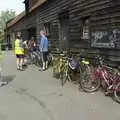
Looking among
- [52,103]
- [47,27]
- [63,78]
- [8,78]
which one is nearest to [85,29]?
[63,78]

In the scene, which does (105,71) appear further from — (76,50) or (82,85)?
(76,50)

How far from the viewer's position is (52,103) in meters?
10.8

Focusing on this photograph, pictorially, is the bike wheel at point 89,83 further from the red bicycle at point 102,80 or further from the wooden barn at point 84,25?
the wooden barn at point 84,25

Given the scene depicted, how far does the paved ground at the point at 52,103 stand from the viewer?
30.7 ft

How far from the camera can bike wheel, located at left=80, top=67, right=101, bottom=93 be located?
482 inches

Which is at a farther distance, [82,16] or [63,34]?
[63,34]

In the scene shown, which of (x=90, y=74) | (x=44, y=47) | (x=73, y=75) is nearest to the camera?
(x=90, y=74)

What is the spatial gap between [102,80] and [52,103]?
1.99 meters

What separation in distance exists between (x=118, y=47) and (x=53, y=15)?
32.7ft

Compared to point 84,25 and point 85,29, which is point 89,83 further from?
point 84,25

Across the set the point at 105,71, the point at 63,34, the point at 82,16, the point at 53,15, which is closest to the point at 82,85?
the point at 105,71

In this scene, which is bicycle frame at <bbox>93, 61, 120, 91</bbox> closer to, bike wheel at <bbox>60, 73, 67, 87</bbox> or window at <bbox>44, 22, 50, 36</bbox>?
bike wheel at <bbox>60, 73, 67, 87</bbox>

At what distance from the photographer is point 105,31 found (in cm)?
1414

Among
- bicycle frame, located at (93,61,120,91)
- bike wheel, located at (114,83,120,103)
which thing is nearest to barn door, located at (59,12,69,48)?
bicycle frame, located at (93,61,120,91)
